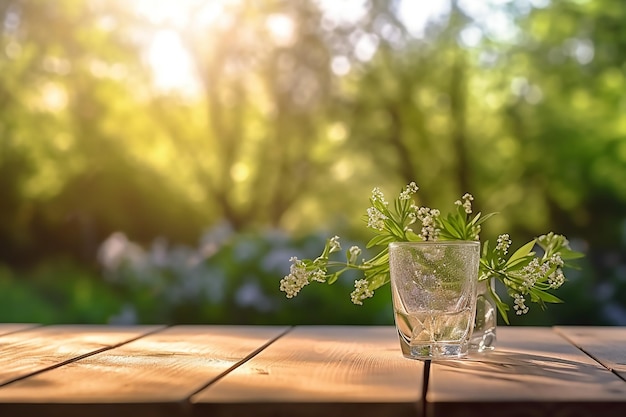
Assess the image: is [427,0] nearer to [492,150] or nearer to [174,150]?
[492,150]

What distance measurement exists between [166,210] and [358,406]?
325cm

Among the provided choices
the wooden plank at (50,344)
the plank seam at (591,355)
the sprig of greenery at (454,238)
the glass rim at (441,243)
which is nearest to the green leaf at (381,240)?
the sprig of greenery at (454,238)

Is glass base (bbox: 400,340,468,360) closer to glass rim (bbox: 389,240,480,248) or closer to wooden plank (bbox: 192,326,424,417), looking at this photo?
wooden plank (bbox: 192,326,424,417)

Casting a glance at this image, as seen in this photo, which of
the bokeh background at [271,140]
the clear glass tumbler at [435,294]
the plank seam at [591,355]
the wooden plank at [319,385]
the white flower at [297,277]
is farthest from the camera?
the bokeh background at [271,140]

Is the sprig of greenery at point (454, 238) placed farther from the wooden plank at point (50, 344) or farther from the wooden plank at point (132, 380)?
the wooden plank at point (50, 344)

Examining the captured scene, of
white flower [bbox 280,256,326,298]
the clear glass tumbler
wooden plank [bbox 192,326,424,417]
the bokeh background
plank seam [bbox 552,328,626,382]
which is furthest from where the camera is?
the bokeh background

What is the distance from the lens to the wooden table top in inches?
31.5

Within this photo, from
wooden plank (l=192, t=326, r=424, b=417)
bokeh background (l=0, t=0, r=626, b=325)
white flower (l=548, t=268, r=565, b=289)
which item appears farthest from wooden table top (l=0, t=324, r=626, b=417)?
bokeh background (l=0, t=0, r=626, b=325)

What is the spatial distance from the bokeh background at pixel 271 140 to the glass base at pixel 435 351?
7.82 feet

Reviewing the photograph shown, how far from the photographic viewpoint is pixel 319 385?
0.89m

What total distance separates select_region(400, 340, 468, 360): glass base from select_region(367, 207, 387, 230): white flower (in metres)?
0.18

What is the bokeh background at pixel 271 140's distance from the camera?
3.74 metres

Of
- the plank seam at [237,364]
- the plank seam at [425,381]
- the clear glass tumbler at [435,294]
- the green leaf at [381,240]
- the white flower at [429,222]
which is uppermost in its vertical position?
the white flower at [429,222]

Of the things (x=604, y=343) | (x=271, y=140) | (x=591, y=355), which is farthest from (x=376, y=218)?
(x=271, y=140)
